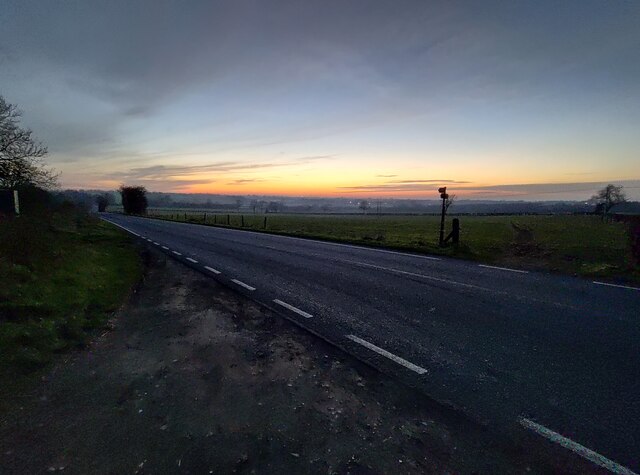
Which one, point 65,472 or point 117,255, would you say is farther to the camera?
point 117,255

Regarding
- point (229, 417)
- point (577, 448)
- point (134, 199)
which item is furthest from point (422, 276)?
point (134, 199)

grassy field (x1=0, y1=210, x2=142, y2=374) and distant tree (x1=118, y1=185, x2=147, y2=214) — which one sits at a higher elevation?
distant tree (x1=118, y1=185, x2=147, y2=214)

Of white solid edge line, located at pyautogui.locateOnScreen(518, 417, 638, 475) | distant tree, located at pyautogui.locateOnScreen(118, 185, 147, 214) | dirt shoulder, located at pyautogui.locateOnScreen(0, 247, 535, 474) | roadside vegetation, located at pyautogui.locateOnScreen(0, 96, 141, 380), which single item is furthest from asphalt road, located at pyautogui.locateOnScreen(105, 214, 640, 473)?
distant tree, located at pyautogui.locateOnScreen(118, 185, 147, 214)

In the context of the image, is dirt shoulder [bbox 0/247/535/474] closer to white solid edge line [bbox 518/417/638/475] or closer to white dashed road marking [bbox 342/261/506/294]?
white solid edge line [bbox 518/417/638/475]

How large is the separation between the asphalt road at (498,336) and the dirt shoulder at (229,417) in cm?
60

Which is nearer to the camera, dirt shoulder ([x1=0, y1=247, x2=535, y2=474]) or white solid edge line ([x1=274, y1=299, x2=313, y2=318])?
dirt shoulder ([x1=0, y1=247, x2=535, y2=474])

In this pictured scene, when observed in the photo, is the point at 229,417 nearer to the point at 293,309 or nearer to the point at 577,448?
the point at 577,448

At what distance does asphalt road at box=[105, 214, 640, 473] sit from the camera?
3395mm

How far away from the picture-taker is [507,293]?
26.4ft

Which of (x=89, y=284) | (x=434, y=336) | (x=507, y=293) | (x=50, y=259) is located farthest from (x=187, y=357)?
(x=50, y=259)

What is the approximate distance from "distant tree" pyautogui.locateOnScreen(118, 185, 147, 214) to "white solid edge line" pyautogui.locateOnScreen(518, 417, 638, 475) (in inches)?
3473

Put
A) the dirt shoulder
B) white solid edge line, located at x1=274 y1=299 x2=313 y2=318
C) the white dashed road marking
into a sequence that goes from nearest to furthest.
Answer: the dirt shoulder, white solid edge line, located at x1=274 y1=299 x2=313 y2=318, the white dashed road marking

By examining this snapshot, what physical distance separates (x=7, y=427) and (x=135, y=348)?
191cm

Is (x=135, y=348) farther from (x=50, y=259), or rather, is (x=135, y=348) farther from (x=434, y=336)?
(x=50, y=259)
